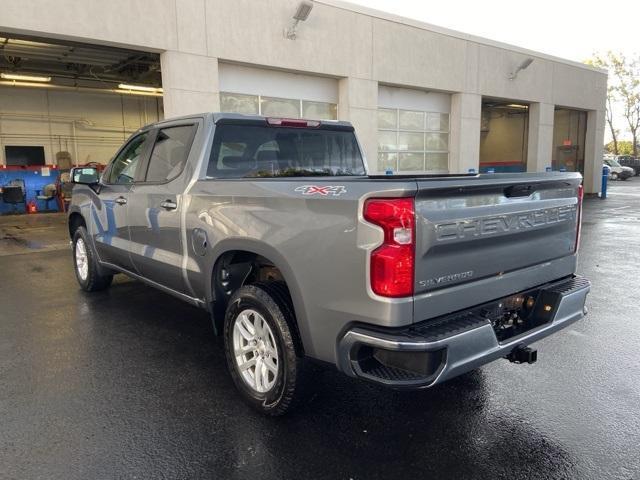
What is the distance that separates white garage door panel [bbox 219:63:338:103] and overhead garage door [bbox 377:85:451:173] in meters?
2.08

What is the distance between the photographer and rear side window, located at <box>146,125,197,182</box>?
4223mm

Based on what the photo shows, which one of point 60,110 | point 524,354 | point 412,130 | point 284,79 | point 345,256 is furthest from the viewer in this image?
point 60,110

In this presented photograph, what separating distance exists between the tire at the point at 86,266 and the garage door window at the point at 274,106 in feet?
21.0

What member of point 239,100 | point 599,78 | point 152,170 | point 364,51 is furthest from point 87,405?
point 599,78

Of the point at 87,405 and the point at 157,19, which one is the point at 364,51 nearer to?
the point at 157,19

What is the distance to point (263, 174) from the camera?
4.26m

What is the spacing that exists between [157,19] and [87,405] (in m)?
9.54

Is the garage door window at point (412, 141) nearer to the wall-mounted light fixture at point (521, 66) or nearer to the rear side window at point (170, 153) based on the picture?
the wall-mounted light fixture at point (521, 66)

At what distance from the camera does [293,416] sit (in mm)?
3270

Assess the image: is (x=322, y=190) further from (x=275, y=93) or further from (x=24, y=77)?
(x=24, y=77)

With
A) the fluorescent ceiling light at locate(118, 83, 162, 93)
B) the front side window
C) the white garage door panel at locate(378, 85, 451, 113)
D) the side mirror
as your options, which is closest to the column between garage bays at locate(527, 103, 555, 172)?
the white garage door panel at locate(378, 85, 451, 113)

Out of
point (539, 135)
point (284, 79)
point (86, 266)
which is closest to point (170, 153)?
point (86, 266)

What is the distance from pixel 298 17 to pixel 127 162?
8998mm

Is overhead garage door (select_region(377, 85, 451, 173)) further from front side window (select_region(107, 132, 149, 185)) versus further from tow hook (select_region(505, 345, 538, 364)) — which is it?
tow hook (select_region(505, 345, 538, 364))
